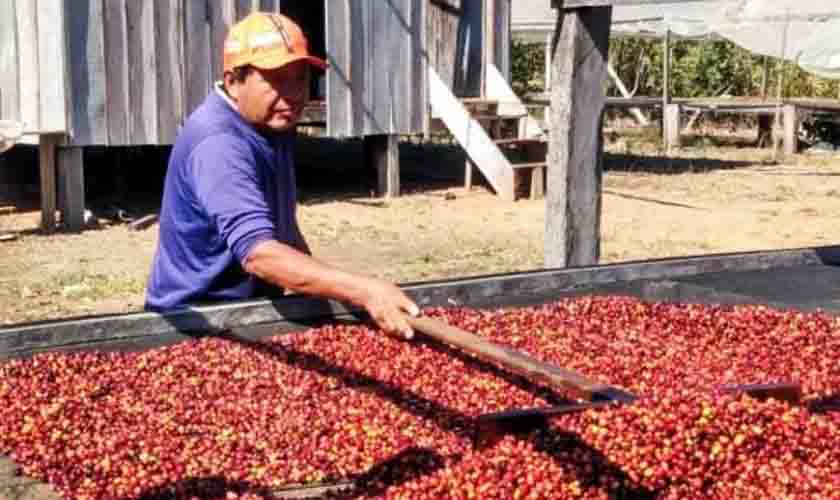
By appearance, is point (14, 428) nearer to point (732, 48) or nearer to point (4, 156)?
point (4, 156)

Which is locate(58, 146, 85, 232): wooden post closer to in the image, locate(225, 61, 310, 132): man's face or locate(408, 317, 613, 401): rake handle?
locate(225, 61, 310, 132): man's face

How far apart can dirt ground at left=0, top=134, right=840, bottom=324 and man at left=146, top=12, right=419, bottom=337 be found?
3660 mm

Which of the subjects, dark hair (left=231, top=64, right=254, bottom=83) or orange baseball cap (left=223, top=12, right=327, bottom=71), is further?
dark hair (left=231, top=64, right=254, bottom=83)

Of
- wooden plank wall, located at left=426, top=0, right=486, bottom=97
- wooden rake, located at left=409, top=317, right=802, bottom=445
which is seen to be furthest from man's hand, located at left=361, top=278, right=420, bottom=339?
wooden plank wall, located at left=426, top=0, right=486, bottom=97

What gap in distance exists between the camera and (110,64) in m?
11.4

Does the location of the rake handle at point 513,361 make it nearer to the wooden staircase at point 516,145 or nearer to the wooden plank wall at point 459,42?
the wooden staircase at point 516,145

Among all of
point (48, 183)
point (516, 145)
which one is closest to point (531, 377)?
point (48, 183)

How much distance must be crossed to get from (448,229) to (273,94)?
25.8 feet

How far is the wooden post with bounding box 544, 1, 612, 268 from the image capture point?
611 centimetres

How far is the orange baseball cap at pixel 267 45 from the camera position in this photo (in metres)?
3.76

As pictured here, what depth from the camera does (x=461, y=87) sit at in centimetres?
1509

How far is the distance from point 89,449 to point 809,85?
24.2 meters

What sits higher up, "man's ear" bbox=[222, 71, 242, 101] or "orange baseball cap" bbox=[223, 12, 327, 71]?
"orange baseball cap" bbox=[223, 12, 327, 71]

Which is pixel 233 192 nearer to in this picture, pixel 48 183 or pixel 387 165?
pixel 48 183
